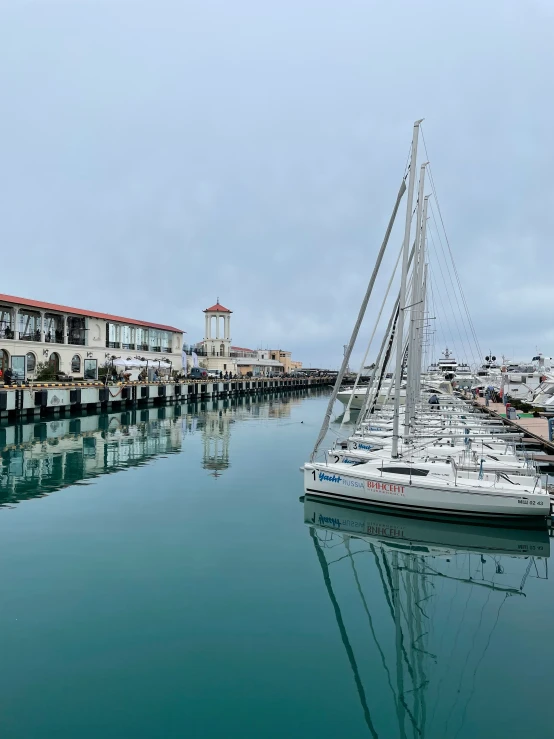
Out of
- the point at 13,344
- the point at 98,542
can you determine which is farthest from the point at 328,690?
the point at 13,344

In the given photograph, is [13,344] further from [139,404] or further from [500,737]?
[500,737]

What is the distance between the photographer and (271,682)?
8867 mm

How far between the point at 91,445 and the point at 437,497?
76.9 ft

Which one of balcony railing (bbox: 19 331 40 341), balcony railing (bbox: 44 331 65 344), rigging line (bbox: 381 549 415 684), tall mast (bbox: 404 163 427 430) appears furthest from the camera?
balcony railing (bbox: 44 331 65 344)

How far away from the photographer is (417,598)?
1245 centimetres

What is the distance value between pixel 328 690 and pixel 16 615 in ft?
21.3

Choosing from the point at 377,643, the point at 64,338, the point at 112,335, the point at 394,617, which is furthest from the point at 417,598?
the point at 112,335

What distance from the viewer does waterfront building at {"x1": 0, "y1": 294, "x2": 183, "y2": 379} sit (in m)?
56.2

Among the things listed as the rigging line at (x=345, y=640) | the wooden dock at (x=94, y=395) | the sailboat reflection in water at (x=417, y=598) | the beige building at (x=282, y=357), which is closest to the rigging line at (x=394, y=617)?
the sailboat reflection in water at (x=417, y=598)

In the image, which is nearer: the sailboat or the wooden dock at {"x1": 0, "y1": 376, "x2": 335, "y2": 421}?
the sailboat

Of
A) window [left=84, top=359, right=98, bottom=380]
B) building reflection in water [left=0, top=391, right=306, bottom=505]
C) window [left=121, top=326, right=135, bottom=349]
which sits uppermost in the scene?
window [left=121, top=326, right=135, bottom=349]

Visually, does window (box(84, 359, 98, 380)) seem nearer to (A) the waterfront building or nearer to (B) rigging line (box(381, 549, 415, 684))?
(A) the waterfront building

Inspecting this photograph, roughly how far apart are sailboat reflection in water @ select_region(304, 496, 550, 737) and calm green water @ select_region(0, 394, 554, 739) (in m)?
0.05

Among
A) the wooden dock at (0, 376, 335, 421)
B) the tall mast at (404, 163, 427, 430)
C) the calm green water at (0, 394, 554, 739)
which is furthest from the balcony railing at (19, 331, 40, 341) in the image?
the tall mast at (404, 163, 427, 430)
